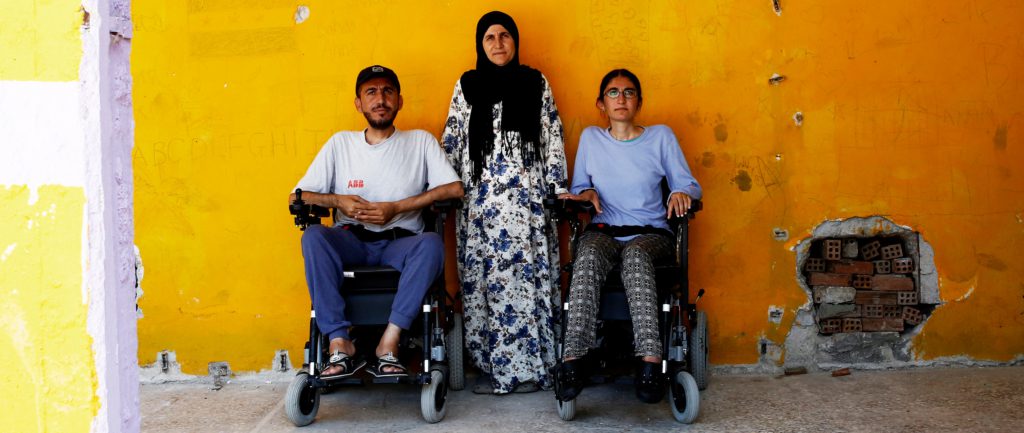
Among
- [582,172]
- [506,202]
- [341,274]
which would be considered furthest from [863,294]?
[341,274]

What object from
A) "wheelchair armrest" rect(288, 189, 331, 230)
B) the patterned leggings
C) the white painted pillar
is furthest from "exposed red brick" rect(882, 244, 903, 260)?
the white painted pillar

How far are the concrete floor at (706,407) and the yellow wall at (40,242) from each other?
1.55m

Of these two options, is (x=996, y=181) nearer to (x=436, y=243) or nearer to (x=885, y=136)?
(x=885, y=136)

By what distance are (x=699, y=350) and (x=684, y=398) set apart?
0.43 meters

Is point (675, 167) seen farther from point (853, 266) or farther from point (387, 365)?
point (387, 365)

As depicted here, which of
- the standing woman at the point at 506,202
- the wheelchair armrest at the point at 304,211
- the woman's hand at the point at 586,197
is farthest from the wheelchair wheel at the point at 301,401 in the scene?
the woman's hand at the point at 586,197

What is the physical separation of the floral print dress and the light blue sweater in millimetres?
145

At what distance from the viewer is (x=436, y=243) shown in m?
3.56

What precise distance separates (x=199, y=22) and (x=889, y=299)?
147 inches

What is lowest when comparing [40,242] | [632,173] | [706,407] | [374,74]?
[706,407]

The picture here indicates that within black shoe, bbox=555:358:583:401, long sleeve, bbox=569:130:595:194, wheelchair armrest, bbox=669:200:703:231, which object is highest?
long sleeve, bbox=569:130:595:194

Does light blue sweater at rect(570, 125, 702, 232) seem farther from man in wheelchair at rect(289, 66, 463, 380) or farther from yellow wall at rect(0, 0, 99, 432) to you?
yellow wall at rect(0, 0, 99, 432)

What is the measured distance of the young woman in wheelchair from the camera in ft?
10.8

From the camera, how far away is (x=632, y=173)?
384cm
